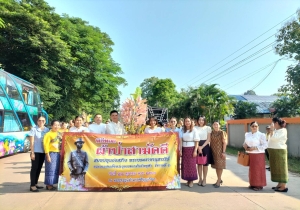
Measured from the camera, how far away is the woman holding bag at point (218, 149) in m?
6.00

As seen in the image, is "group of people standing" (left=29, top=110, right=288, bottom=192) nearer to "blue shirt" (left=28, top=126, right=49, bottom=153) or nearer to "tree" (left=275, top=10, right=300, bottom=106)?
"blue shirt" (left=28, top=126, right=49, bottom=153)

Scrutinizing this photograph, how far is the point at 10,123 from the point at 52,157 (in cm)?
676

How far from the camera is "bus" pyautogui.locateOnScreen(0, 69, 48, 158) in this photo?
1069 cm

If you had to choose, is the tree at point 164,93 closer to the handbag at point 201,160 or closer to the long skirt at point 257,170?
the handbag at point 201,160

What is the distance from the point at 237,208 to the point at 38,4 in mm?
20588

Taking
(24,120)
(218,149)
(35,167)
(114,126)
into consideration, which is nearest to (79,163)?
(35,167)

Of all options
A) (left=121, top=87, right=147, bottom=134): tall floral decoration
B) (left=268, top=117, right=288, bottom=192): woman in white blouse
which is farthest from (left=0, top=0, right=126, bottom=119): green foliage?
(left=268, top=117, right=288, bottom=192): woman in white blouse

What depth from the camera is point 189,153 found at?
5.99 metres

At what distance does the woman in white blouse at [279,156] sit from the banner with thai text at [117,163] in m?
2.09

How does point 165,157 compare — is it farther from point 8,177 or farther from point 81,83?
point 81,83

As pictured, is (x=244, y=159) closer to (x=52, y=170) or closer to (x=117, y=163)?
(x=117, y=163)

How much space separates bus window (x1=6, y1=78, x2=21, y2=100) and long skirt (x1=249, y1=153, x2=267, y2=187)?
32.2 ft

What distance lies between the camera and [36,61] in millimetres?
18062

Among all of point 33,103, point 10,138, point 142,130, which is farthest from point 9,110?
point 142,130
